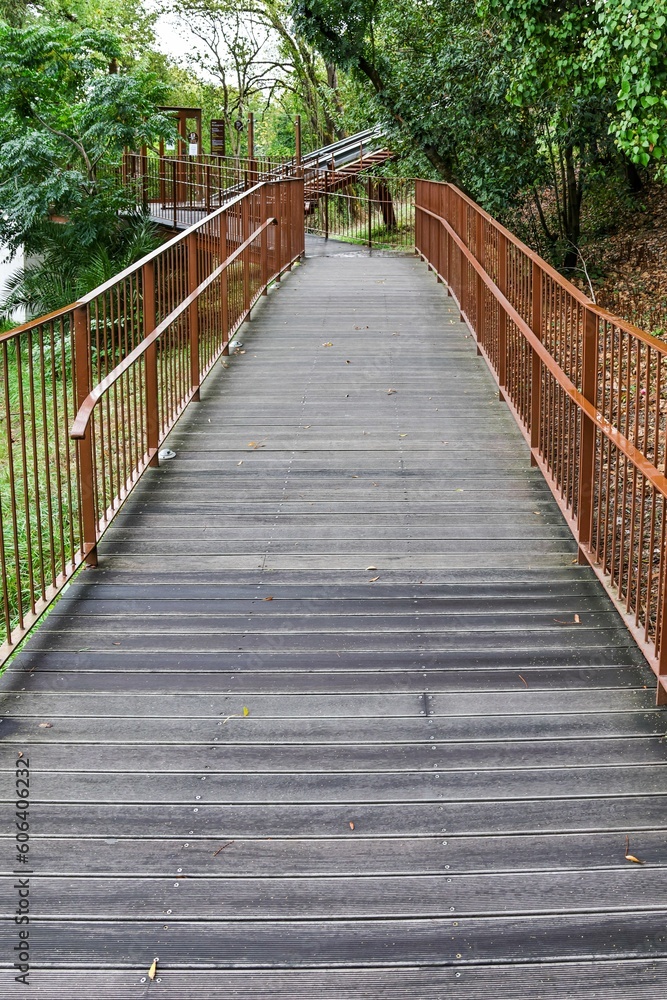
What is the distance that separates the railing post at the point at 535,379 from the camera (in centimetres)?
707

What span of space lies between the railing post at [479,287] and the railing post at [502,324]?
1299 mm

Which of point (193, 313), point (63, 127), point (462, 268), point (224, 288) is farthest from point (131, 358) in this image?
point (63, 127)

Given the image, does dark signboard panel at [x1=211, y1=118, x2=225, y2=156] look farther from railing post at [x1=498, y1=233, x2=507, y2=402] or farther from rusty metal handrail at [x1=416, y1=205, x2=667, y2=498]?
railing post at [x1=498, y1=233, x2=507, y2=402]

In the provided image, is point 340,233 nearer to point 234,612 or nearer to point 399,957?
point 234,612

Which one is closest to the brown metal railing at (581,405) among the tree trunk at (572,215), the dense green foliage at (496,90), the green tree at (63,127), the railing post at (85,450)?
the dense green foliage at (496,90)

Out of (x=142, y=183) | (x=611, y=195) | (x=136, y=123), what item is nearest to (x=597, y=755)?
(x=611, y=195)

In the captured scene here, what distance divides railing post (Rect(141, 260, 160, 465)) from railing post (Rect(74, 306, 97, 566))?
1190 mm

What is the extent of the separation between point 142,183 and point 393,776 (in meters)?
19.9

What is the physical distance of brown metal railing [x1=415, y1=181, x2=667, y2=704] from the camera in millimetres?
4605

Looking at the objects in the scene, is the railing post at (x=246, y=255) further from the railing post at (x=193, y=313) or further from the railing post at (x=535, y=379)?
the railing post at (x=535, y=379)

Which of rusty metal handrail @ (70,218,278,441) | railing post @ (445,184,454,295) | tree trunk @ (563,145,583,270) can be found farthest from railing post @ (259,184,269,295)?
tree trunk @ (563,145,583,270)

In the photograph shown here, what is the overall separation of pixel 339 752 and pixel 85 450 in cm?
225

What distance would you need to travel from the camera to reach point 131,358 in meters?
6.25

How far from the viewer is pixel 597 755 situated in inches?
164
